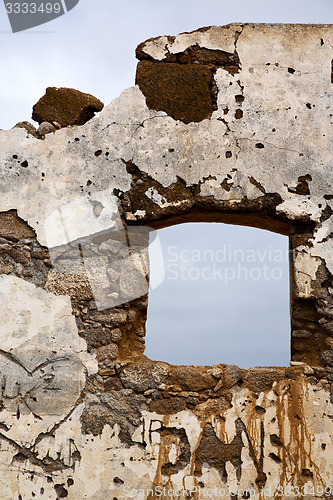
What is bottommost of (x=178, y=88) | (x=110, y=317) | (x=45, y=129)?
(x=110, y=317)

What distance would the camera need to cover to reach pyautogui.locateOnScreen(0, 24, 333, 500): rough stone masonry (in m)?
3.75

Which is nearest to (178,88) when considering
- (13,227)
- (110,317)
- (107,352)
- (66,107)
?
(66,107)

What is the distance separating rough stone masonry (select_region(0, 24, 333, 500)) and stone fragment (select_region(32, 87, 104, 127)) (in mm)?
29

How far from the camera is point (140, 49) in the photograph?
13.9 ft

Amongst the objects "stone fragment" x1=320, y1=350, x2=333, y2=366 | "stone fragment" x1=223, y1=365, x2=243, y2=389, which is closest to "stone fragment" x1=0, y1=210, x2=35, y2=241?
"stone fragment" x1=223, y1=365, x2=243, y2=389

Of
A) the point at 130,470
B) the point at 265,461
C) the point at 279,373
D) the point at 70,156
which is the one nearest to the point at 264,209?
the point at 279,373

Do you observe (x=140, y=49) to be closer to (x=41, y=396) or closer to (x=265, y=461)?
(x=41, y=396)

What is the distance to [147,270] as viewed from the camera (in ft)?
13.3

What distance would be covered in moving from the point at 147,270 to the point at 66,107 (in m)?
1.35

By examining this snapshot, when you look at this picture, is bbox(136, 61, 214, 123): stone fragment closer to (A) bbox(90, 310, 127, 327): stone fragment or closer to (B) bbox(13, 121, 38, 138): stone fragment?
(B) bbox(13, 121, 38, 138): stone fragment

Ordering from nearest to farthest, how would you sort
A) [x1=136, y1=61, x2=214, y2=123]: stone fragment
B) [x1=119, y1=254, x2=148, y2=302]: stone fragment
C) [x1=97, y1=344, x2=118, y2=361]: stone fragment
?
[x1=97, y1=344, x2=118, y2=361]: stone fragment, [x1=119, y1=254, x2=148, y2=302]: stone fragment, [x1=136, y1=61, x2=214, y2=123]: stone fragment

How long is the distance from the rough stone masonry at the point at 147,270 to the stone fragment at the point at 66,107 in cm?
3

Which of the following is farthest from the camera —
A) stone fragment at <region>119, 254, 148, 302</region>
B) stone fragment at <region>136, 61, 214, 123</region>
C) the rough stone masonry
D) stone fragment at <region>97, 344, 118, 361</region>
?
stone fragment at <region>136, 61, 214, 123</region>

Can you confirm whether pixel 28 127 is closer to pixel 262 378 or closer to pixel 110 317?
pixel 110 317
